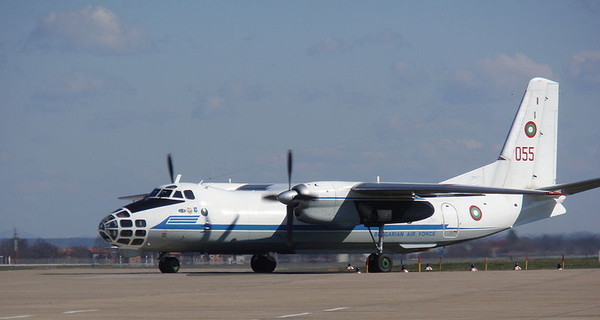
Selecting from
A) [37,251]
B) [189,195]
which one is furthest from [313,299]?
[37,251]

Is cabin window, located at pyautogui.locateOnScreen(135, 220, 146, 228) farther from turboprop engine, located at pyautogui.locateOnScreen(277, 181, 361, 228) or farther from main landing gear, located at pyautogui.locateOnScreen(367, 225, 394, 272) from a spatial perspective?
main landing gear, located at pyautogui.locateOnScreen(367, 225, 394, 272)

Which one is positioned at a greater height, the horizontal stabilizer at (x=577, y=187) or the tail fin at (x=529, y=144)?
the tail fin at (x=529, y=144)

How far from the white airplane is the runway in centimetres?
689

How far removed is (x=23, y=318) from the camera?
1405cm

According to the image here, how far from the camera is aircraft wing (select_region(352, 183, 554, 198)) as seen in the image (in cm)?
3111

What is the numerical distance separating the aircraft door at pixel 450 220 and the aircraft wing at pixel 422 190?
12.8 ft

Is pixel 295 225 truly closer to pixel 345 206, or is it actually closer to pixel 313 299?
pixel 345 206

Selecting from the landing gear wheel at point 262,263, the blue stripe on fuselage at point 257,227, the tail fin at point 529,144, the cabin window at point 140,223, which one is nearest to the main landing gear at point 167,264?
the blue stripe on fuselage at point 257,227

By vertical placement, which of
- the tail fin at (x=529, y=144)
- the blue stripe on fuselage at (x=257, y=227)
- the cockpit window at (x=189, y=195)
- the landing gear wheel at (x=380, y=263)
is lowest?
the landing gear wheel at (x=380, y=263)

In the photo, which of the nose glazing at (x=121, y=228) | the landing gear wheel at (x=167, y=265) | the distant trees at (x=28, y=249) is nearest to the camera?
the nose glazing at (x=121, y=228)

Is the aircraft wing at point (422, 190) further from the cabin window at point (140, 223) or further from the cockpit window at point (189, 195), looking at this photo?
the cabin window at point (140, 223)

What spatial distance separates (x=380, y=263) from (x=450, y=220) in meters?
4.47

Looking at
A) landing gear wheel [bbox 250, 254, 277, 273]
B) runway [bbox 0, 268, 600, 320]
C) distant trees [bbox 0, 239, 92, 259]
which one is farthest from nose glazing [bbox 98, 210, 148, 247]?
distant trees [bbox 0, 239, 92, 259]

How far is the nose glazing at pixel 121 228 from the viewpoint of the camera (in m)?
30.8
